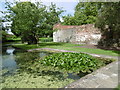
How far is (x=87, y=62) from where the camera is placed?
542cm

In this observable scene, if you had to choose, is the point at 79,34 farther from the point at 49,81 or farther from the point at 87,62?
the point at 49,81

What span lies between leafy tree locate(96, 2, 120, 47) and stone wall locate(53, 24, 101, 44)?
109 centimetres

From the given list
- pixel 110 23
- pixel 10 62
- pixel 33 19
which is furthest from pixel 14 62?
pixel 110 23

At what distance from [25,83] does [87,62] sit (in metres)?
3.27

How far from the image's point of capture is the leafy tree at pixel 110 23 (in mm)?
8867

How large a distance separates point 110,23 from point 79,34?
6174mm

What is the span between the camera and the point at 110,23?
33.2 ft

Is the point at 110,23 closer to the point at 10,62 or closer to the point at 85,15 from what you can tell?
the point at 10,62

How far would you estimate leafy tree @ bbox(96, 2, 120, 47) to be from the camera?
29.1 ft

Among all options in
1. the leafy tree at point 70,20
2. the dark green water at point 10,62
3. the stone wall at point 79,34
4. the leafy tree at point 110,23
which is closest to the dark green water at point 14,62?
the dark green water at point 10,62

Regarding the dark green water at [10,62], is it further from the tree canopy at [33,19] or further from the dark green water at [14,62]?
the tree canopy at [33,19]

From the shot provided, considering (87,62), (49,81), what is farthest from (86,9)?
(49,81)

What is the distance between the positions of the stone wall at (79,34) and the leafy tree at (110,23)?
1.09 m

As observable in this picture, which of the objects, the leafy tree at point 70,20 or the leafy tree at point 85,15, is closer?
the leafy tree at point 85,15
